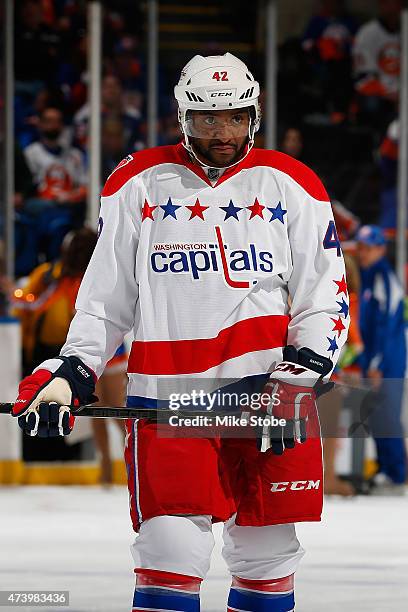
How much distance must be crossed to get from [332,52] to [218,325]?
5716 millimetres

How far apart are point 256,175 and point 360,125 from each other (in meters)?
5.55

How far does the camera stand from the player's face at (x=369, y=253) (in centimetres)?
617

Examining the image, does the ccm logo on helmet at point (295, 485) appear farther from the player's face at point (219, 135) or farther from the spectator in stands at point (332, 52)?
the spectator in stands at point (332, 52)

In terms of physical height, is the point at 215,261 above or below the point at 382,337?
above

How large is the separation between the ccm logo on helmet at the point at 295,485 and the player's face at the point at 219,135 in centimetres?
55

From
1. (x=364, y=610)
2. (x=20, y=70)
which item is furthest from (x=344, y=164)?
(x=364, y=610)

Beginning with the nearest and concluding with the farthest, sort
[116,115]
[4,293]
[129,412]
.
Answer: [129,412] < [4,293] < [116,115]

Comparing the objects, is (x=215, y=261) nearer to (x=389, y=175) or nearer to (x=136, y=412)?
(x=136, y=412)

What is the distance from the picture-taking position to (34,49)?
24.2ft

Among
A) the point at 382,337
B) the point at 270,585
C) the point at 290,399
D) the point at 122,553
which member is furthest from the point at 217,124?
the point at 382,337

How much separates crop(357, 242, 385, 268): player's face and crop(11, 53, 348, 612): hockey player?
3.75m

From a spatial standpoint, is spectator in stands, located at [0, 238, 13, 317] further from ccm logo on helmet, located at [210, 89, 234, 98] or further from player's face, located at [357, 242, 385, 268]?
ccm logo on helmet, located at [210, 89, 234, 98]

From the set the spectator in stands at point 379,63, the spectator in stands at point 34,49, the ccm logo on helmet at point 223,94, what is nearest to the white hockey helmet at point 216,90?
the ccm logo on helmet at point 223,94

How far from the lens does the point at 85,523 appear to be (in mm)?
5008
